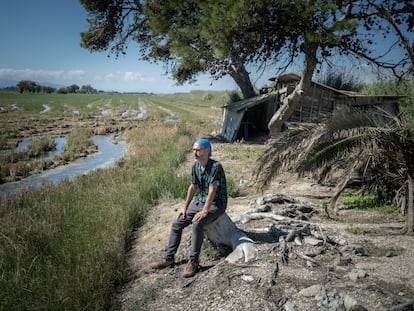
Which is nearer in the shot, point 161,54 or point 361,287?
point 361,287

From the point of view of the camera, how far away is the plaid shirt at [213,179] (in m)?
3.95

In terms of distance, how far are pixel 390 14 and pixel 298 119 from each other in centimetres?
738

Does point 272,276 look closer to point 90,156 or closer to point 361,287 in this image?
point 361,287

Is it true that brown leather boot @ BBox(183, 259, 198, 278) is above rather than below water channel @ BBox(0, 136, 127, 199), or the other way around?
above

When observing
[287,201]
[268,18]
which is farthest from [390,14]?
[287,201]

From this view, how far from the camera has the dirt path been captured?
121 inches

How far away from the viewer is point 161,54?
17609 millimetres

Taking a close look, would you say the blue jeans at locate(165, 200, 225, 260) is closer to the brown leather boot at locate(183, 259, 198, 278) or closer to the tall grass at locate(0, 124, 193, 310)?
the brown leather boot at locate(183, 259, 198, 278)

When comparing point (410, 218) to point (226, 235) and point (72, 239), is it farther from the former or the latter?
point (72, 239)

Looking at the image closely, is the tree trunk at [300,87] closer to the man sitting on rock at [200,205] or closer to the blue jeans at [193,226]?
the man sitting on rock at [200,205]

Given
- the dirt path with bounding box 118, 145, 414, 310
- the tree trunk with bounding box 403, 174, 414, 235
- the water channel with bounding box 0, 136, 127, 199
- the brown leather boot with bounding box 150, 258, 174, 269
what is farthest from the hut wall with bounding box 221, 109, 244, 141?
the brown leather boot with bounding box 150, 258, 174, 269

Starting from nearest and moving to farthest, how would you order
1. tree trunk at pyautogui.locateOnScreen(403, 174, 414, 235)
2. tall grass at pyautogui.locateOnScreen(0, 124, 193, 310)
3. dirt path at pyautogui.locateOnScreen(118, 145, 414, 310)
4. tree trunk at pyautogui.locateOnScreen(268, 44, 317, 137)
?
dirt path at pyautogui.locateOnScreen(118, 145, 414, 310) < tall grass at pyautogui.locateOnScreen(0, 124, 193, 310) < tree trunk at pyautogui.locateOnScreen(403, 174, 414, 235) < tree trunk at pyautogui.locateOnScreen(268, 44, 317, 137)

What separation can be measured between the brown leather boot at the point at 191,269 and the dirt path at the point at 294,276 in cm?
7

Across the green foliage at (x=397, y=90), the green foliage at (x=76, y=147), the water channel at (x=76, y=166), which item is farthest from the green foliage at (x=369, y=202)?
the green foliage at (x=76, y=147)
